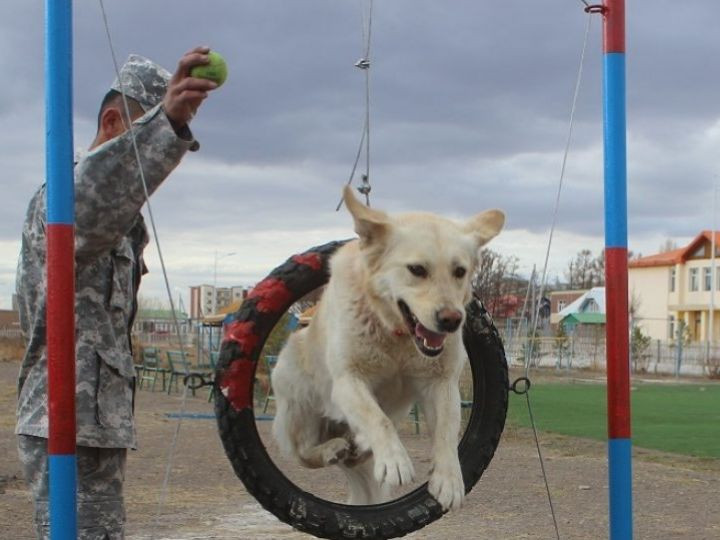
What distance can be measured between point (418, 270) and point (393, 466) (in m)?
0.86

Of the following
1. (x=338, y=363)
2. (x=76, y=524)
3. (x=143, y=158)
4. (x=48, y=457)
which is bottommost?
(x=76, y=524)

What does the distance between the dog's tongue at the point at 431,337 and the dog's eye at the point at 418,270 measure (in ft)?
0.72

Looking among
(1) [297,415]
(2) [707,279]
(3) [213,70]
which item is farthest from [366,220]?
(2) [707,279]

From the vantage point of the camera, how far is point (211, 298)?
1071 centimetres

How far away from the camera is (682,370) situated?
4384 cm

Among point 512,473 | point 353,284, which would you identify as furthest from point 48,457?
point 512,473

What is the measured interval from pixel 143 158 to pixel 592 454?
→ 1290cm

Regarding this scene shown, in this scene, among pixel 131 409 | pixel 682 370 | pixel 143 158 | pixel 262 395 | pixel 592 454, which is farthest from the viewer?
pixel 682 370

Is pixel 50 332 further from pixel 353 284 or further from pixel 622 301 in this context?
pixel 622 301

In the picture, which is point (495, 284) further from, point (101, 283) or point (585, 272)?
point (585, 272)

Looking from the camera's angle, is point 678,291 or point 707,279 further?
point 678,291

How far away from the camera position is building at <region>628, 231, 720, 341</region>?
211 feet

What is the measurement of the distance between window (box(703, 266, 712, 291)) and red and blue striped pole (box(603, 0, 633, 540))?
63.1m

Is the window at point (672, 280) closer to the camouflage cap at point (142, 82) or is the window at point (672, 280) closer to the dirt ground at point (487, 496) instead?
the dirt ground at point (487, 496)
